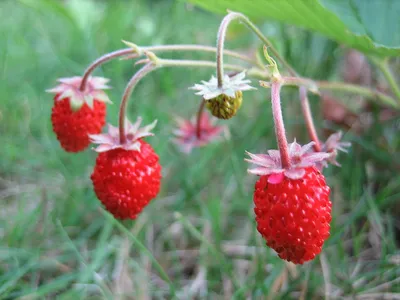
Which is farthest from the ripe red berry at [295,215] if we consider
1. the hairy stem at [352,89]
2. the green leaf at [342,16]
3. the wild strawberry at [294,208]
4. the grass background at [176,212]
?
the hairy stem at [352,89]

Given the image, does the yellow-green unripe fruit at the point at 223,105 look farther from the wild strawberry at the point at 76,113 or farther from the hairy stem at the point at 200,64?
the wild strawberry at the point at 76,113

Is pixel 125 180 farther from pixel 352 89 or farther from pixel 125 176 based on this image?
A: pixel 352 89

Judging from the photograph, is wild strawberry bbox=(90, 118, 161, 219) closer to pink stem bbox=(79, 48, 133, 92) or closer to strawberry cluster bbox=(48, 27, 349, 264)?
strawberry cluster bbox=(48, 27, 349, 264)

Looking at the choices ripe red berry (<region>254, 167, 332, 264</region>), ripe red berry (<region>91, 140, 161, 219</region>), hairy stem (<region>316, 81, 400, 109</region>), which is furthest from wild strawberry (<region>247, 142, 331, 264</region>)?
hairy stem (<region>316, 81, 400, 109</region>)

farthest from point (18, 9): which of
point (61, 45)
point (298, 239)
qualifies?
point (298, 239)

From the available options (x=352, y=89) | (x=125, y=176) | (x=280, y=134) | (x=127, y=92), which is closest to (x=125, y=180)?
(x=125, y=176)

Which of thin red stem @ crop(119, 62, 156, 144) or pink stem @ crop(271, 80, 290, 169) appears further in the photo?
thin red stem @ crop(119, 62, 156, 144)
